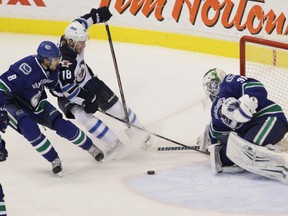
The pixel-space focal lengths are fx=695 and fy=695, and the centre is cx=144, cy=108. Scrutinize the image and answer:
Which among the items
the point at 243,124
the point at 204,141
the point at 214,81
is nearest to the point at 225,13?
the point at 204,141

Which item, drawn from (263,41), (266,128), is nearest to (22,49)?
(263,41)

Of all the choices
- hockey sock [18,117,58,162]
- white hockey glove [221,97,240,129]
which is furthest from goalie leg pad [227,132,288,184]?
hockey sock [18,117,58,162]

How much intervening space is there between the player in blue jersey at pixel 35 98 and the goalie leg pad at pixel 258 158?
37.2 inches

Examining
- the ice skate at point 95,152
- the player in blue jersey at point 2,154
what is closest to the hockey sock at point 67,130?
the ice skate at point 95,152

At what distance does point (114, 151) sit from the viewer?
14.4ft

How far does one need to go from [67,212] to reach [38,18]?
4.25 metres

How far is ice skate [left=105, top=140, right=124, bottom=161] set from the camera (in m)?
4.37

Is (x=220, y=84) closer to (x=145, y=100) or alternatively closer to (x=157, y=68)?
(x=145, y=100)

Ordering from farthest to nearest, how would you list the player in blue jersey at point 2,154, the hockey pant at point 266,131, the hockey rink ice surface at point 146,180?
the hockey pant at point 266,131 < the hockey rink ice surface at point 146,180 < the player in blue jersey at point 2,154

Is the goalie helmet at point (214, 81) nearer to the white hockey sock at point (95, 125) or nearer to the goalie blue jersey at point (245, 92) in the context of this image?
the goalie blue jersey at point (245, 92)

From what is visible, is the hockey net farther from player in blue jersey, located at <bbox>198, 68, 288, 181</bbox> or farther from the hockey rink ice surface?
player in blue jersey, located at <bbox>198, 68, 288, 181</bbox>

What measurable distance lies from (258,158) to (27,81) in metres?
1.37

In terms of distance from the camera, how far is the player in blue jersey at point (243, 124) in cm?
381

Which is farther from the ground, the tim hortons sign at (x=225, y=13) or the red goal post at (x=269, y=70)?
the tim hortons sign at (x=225, y=13)
